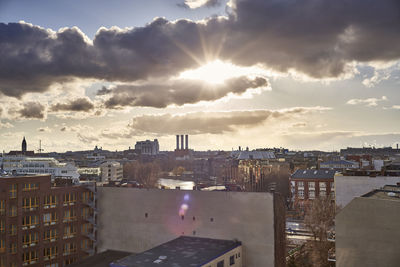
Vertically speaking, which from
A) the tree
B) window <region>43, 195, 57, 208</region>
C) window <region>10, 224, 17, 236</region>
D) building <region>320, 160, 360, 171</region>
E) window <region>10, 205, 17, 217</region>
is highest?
building <region>320, 160, 360, 171</region>

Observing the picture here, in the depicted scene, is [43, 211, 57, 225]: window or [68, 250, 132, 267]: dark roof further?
[43, 211, 57, 225]: window

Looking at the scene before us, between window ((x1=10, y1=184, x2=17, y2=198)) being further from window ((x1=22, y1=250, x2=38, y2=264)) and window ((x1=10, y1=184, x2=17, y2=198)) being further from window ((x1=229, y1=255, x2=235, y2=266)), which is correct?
window ((x1=229, y1=255, x2=235, y2=266))

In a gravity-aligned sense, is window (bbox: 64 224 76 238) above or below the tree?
above

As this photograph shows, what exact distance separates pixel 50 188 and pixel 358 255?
33473mm

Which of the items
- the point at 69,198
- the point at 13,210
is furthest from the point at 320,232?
the point at 13,210

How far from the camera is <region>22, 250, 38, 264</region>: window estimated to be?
120 ft

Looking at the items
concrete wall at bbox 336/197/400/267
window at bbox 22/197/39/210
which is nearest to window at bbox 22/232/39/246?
window at bbox 22/197/39/210

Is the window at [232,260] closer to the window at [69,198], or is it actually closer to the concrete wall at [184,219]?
the concrete wall at [184,219]

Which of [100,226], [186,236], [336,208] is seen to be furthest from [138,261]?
[336,208]

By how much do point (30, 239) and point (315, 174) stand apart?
232 ft

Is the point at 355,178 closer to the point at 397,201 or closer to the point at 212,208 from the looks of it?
the point at 397,201

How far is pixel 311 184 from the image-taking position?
87875mm

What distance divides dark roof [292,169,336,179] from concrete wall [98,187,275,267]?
58792 mm

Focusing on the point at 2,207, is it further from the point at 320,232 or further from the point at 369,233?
the point at 320,232
